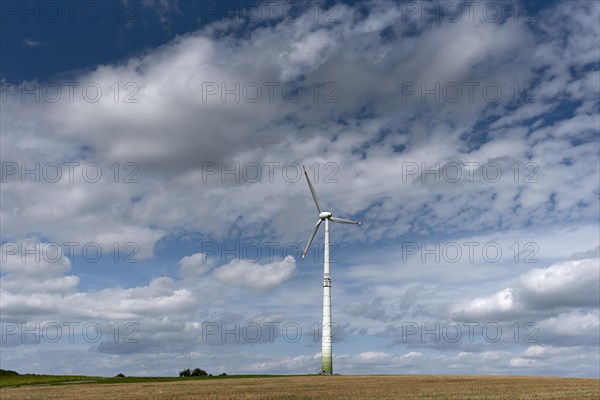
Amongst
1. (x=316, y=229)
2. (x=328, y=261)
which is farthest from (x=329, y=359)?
(x=316, y=229)

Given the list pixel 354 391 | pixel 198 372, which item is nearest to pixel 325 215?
pixel 198 372

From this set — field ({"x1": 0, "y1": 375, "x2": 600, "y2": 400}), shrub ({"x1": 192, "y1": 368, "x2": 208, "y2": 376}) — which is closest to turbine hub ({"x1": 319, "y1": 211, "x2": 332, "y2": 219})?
shrub ({"x1": 192, "y1": 368, "x2": 208, "y2": 376})

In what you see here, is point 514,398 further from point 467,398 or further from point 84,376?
point 84,376

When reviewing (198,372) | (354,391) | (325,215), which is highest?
(325,215)

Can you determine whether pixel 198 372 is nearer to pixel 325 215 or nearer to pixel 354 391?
pixel 325 215

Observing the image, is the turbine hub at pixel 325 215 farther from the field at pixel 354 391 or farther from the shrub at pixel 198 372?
the field at pixel 354 391

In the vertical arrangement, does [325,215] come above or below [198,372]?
above

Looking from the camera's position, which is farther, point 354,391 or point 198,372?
point 198,372

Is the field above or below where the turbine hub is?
below

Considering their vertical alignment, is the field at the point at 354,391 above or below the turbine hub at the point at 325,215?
below

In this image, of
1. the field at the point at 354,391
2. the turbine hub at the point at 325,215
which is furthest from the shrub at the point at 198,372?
the field at the point at 354,391

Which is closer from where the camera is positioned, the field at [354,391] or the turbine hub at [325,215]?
the field at [354,391]

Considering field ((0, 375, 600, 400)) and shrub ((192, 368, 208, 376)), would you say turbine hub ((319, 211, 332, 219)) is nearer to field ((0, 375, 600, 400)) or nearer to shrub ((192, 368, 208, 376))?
shrub ((192, 368, 208, 376))

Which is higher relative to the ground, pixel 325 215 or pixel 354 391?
pixel 325 215
